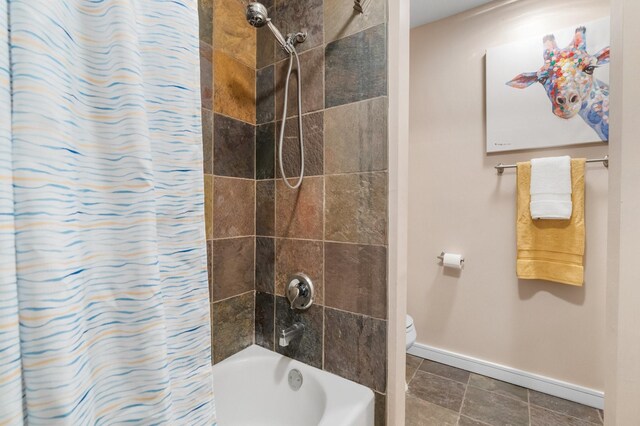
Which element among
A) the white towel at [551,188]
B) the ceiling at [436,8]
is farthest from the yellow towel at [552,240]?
the ceiling at [436,8]

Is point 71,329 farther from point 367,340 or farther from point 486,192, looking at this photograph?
point 486,192

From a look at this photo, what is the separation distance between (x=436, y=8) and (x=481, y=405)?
264 cm

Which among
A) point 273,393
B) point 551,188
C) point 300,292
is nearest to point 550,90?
point 551,188

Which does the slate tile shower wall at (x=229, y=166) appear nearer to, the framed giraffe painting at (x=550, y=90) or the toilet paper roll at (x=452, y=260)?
the toilet paper roll at (x=452, y=260)

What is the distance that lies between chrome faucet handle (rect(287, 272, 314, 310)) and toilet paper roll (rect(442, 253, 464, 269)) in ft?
4.16

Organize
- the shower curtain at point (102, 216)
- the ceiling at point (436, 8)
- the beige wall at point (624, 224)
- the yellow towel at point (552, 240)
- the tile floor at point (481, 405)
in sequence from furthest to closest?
the ceiling at point (436, 8), the yellow towel at point (552, 240), the tile floor at point (481, 405), the beige wall at point (624, 224), the shower curtain at point (102, 216)

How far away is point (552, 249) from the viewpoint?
5.65ft

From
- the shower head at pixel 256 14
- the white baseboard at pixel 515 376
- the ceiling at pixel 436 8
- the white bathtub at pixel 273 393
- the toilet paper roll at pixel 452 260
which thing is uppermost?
the ceiling at pixel 436 8

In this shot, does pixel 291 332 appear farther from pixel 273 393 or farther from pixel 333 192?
pixel 333 192

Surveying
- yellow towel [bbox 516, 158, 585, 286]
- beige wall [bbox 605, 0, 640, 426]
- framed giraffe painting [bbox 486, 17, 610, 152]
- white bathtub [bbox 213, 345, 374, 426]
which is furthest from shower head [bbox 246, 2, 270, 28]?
yellow towel [bbox 516, 158, 585, 286]

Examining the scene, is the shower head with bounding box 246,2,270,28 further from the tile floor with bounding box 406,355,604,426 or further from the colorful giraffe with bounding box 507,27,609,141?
the tile floor with bounding box 406,355,604,426

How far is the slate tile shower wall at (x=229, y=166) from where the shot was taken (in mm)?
1186

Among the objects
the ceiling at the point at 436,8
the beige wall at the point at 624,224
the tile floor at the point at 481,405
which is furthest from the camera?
the ceiling at the point at 436,8

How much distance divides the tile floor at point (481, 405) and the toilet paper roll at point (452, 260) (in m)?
0.76
